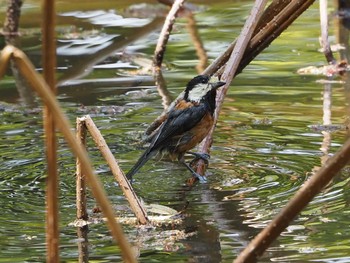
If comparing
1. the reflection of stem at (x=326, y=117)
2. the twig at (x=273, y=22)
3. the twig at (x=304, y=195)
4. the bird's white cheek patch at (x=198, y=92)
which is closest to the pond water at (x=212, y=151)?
the reflection of stem at (x=326, y=117)

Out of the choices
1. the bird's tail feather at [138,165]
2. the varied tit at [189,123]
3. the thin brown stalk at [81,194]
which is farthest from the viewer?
the varied tit at [189,123]

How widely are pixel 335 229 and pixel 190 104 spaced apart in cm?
169

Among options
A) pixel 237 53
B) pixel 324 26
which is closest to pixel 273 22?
pixel 237 53

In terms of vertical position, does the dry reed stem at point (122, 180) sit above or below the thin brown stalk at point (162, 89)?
below

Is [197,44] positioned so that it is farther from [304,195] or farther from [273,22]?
[304,195]

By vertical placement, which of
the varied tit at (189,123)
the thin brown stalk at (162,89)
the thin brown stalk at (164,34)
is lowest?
the varied tit at (189,123)

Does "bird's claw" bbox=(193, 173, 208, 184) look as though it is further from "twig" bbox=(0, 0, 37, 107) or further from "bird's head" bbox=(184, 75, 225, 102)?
"twig" bbox=(0, 0, 37, 107)

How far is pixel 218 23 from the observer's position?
36.7 feet

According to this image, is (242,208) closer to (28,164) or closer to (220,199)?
(220,199)

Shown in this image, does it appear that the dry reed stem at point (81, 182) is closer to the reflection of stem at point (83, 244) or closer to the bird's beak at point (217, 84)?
the reflection of stem at point (83, 244)

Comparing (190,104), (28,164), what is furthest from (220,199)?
(28,164)

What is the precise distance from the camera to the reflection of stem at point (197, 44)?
913 centimetres

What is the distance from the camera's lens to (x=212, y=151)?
655 cm

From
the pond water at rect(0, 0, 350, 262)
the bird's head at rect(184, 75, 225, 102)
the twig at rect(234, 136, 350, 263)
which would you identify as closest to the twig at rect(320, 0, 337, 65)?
the pond water at rect(0, 0, 350, 262)
